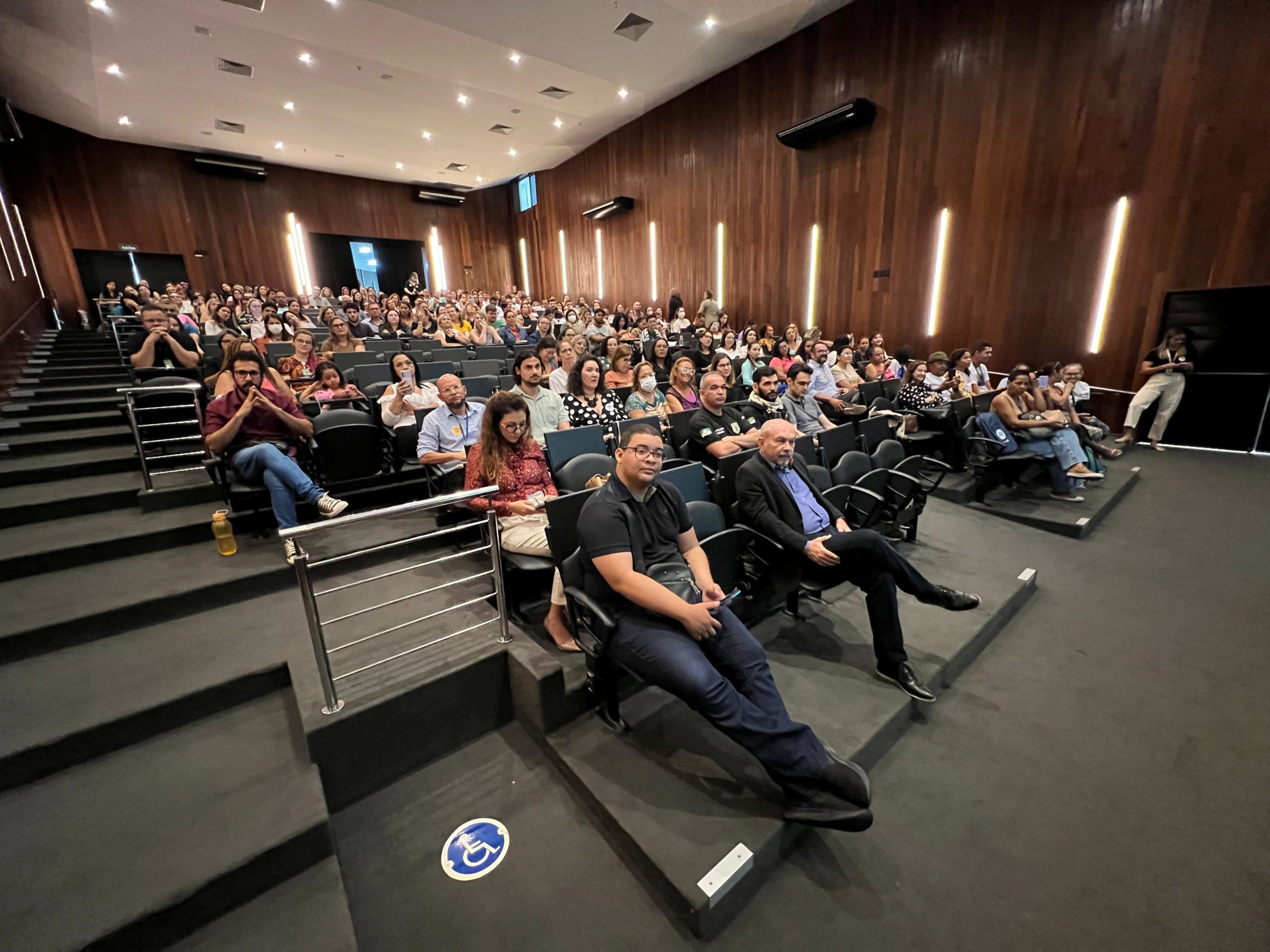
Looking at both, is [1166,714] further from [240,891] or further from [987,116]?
[987,116]

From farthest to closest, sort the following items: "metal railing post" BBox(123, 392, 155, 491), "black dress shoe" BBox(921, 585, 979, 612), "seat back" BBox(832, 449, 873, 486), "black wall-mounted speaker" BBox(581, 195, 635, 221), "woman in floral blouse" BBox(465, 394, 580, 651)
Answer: "black wall-mounted speaker" BBox(581, 195, 635, 221)
"seat back" BBox(832, 449, 873, 486)
"metal railing post" BBox(123, 392, 155, 491)
"woman in floral blouse" BBox(465, 394, 580, 651)
"black dress shoe" BBox(921, 585, 979, 612)

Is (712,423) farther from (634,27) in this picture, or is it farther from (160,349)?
(634,27)

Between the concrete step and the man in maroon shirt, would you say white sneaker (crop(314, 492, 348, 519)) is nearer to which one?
the man in maroon shirt

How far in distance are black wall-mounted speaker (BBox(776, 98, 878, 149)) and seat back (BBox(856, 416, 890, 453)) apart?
6.06 m

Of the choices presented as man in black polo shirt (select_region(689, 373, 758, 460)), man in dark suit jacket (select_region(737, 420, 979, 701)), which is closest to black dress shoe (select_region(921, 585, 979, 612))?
man in dark suit jacket (select_region(737, 420, 979, 701))

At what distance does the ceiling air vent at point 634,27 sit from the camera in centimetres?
678

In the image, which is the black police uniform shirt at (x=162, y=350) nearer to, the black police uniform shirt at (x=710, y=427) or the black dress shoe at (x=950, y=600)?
the black police uniform shirt at (x=710, y=427)

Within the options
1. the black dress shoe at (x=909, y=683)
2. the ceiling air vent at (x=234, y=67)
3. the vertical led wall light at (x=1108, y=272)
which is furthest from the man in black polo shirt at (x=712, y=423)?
the ceiling air vent at (x=234, y=67)

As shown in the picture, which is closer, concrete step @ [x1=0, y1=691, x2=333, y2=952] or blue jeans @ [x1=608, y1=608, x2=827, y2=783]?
concrete step @ [x1=0, y1=691, x2=333, y2=952]

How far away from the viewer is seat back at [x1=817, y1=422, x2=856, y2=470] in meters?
3.46

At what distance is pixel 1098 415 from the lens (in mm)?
6207

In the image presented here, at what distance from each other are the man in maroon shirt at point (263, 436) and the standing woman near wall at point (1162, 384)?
25.3ft

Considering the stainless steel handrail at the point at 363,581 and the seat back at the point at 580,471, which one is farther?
the seat back at the point at 580,471

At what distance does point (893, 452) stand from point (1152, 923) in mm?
2457
